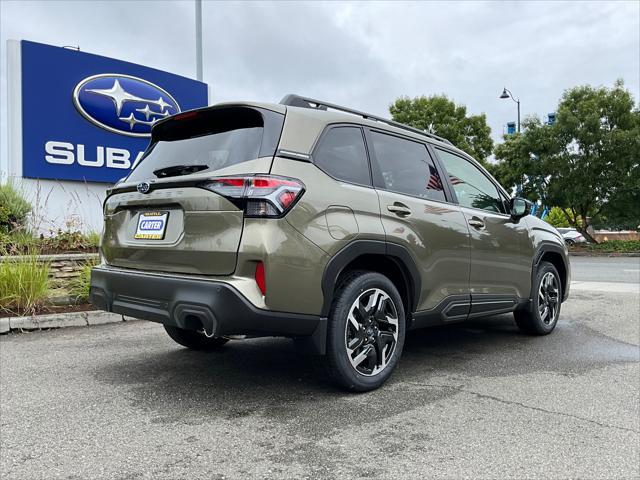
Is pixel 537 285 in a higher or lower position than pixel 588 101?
lower

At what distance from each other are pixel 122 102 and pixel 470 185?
812 cm

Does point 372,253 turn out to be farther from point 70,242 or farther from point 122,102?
point 122,102

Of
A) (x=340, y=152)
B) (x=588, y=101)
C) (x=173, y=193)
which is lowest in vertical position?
(x=173, y=193)

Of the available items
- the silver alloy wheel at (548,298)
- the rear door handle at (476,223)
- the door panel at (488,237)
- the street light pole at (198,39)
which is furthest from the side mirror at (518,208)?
the street light pole at (198,39)

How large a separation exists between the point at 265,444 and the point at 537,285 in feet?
12.0

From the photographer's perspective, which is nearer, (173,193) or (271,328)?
(271,328)

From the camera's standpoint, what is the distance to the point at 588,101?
23922 mm

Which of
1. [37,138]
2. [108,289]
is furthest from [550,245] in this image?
[37,138]

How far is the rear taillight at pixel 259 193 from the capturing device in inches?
117

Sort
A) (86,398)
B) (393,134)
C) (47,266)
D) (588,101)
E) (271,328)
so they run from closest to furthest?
1. (271,328)
2. (86,398)
3. (393,134)
4. (47,266)
5. (588,101)

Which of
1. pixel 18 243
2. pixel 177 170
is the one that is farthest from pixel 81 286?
pixel 177 170

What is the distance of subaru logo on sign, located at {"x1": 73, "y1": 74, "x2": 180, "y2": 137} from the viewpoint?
10.0 m

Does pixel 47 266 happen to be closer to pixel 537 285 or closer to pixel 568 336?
pixel 537 285

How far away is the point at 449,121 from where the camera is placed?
30312mm
